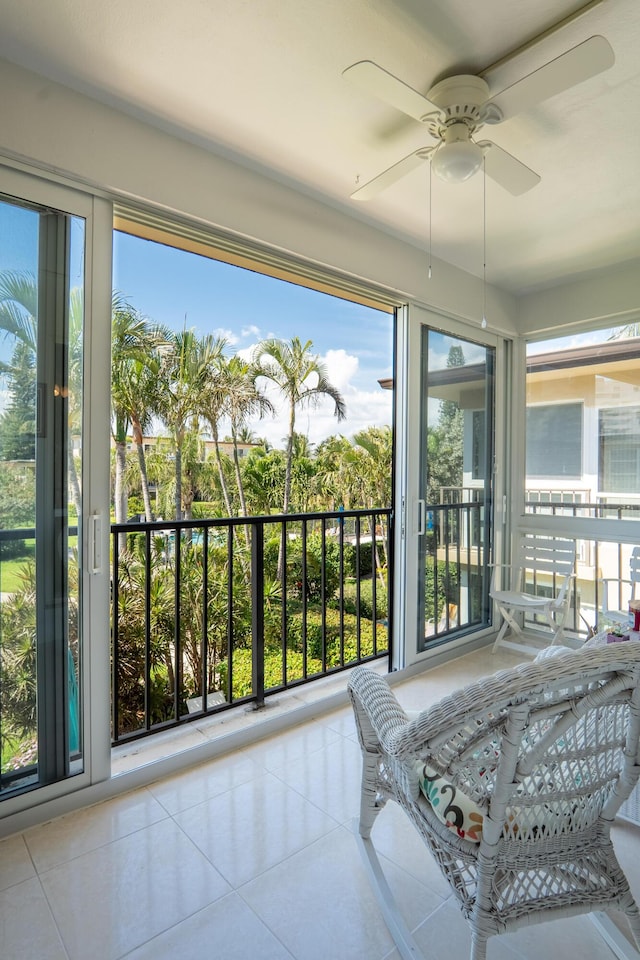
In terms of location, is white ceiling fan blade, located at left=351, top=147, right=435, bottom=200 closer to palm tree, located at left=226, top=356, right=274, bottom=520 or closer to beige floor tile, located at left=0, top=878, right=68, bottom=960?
beige floor tile, located at left=0, top=878, right=68, bottom=960

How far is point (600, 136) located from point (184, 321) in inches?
274

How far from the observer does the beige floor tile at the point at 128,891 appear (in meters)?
1.35

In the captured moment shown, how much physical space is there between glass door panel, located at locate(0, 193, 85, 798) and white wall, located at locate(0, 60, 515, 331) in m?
0.21

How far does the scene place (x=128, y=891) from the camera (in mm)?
1495

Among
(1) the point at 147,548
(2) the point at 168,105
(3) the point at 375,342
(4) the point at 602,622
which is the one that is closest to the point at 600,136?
(2) the point at 168,105

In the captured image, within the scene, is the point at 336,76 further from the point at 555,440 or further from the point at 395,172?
the point at 555,440

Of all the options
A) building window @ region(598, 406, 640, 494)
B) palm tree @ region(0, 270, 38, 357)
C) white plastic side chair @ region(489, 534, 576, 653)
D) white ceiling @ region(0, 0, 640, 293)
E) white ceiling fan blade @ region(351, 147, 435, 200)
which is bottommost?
white plastic side chair @ region(489, 534, 576, 653)

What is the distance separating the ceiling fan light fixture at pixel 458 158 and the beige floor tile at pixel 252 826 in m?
2.34

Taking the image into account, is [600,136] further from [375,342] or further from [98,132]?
[375,342]

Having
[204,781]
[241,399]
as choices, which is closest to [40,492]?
[204,781]

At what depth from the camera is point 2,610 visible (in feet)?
5.62

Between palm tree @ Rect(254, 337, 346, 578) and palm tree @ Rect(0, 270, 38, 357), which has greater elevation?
palm tree @ Rect(254, 337, 346, 578)

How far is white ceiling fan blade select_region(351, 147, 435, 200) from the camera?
183 cm

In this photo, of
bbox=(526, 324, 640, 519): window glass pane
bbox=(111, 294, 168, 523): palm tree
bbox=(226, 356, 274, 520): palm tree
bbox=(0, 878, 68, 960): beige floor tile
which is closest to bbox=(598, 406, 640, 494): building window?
bbox=(526, 324, 640, 519): window glass pane
